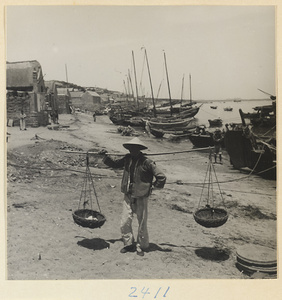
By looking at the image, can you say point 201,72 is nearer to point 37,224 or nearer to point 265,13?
point 265,13

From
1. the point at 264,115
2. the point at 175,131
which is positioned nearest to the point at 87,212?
the point at 264,115

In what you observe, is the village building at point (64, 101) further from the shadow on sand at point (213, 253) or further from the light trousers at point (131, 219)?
the shadow on sand at point (213, 253)

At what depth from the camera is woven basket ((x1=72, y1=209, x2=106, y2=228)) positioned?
12.7 feet

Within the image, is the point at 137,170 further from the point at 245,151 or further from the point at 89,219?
the point at 245,151

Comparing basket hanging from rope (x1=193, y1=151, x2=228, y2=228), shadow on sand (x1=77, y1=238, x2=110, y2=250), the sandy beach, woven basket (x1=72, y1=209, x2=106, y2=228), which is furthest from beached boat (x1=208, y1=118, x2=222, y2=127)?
shadow on sand (x1=77, y1=238, x2=110, y2=250)

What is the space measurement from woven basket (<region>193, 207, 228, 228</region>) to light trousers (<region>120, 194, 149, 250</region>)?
605mm

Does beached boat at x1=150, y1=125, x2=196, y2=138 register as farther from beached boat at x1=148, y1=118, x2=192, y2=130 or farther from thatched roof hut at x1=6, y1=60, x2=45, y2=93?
thatched roof hut at x1=6, y1=60, x2=45, y2=93

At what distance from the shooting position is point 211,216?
171 inches

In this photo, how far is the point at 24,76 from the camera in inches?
194

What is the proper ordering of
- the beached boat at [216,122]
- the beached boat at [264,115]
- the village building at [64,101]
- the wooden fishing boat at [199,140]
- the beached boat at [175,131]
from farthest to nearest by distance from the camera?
the beached boat at [175,131] < the beached boat at [216,122] < the wooden fishing boat at [199,140] < the village building at [64,101] < the beached boat at [264,115]

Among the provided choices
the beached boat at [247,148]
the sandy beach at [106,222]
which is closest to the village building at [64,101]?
the sandy beach at [106,222]

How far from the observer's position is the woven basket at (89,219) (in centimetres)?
387

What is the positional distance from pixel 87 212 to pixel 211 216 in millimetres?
1525

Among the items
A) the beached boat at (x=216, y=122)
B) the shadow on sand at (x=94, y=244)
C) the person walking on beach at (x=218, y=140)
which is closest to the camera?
the shadow on sand at (x=94, y=244)
